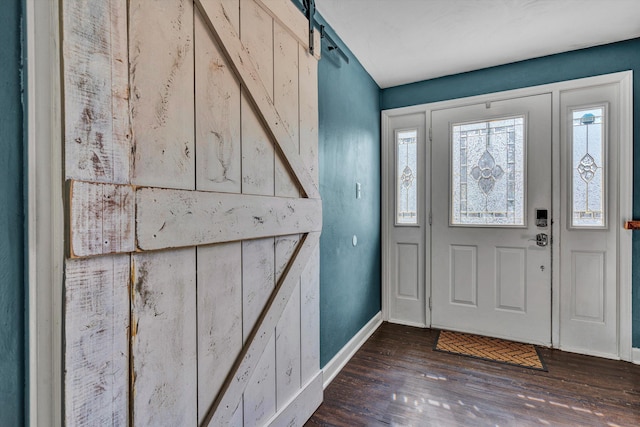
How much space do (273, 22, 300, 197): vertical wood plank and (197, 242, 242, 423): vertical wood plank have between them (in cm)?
43

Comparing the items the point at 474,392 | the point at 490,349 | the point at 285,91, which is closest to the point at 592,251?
the point at 490,349

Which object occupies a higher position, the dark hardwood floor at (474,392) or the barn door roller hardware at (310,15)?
the barn door roller hardware at (310,15)

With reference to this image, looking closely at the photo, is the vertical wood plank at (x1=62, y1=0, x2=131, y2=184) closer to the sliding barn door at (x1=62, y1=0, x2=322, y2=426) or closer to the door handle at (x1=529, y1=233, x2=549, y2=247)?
the sliding barn door at (x1=62, y1=0, x2=322, y2=426)

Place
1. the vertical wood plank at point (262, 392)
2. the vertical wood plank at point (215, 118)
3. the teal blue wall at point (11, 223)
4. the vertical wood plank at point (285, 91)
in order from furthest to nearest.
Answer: the vertical wood plank at point (285, 91) < the vertical wood plank at point (262, 392) < the vertical wood plank at point (215, 118) < the teal blue wall at point (11, 223)

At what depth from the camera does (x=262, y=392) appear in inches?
53.5

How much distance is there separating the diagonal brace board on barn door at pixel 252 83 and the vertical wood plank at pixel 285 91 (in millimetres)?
49

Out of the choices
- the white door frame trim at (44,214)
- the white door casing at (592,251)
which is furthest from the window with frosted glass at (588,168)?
the white door frame trim at (44,214)

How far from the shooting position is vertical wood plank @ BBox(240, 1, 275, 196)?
1238mm

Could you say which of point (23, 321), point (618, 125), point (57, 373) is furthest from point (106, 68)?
point (618, 125)

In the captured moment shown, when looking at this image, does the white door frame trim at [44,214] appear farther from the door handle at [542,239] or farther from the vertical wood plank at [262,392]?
the door handle at [542,239]

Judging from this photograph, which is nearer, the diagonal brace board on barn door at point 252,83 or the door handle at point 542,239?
the diagonal brace board on barn door at point 252,83

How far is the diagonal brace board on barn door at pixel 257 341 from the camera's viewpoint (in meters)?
1.12

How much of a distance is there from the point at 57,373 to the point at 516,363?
2.73m

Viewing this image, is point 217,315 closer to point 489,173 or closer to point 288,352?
point 288,352
